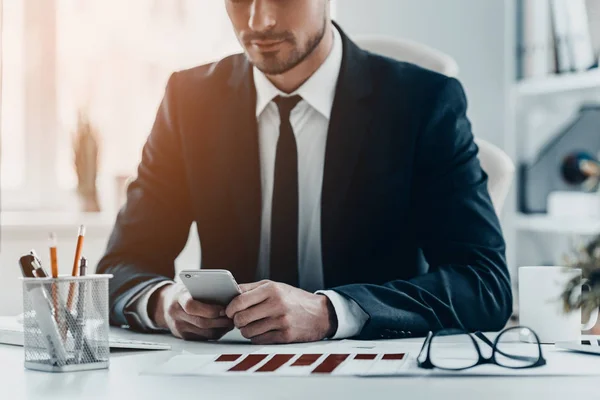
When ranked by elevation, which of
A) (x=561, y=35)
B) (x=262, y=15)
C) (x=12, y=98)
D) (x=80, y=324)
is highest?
(x=561, y=35)

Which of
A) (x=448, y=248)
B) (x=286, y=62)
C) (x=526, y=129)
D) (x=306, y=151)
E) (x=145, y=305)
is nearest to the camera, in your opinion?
(x=145, y=305)

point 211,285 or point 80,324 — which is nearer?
point 80,324

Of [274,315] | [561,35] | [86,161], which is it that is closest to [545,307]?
[274,315]

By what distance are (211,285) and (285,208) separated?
516 millimetres

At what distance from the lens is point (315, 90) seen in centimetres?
188

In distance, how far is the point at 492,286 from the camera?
1.63 meters

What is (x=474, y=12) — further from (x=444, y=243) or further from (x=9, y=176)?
(x=444, y=243)

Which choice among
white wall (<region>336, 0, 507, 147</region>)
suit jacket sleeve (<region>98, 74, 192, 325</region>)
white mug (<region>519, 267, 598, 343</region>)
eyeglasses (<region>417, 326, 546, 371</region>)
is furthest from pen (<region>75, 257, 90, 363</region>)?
white wall (<region>336, 0, 507, 147</region>)

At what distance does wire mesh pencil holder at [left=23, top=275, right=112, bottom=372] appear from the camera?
43.8 inches

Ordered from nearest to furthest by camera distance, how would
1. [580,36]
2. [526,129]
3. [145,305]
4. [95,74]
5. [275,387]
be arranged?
[275,387] < [145,305] < [580,36] < [95,74] < [526,129]

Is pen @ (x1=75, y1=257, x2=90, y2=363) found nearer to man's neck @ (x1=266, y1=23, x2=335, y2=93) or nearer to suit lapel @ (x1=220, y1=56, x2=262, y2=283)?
suit lapel @ (x1=220, y1=56, x2=262, y2=283)

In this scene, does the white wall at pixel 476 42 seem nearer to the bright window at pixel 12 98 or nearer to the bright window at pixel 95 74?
the bright window at pixel 95 74

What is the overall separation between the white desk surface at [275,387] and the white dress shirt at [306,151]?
2.64 ft

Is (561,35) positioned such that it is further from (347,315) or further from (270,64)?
(347,315)
